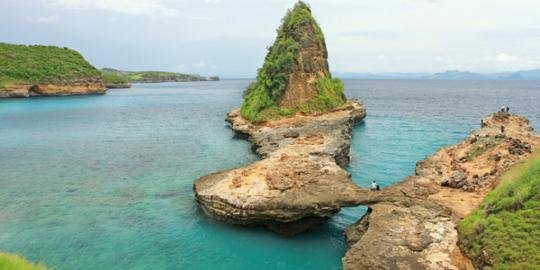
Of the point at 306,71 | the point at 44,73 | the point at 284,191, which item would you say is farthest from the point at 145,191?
the point at 44,73

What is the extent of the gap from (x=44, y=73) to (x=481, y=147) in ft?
404

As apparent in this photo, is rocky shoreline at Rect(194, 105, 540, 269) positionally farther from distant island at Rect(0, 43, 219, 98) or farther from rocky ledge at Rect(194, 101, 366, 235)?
distant island at Rect(0, 43, 219, 98)

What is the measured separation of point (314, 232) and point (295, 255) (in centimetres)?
322

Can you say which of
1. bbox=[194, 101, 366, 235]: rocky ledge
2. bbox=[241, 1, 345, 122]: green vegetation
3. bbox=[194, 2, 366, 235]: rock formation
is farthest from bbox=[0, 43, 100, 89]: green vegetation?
bbox=[194, 101, 366, 235]: rocky ledge

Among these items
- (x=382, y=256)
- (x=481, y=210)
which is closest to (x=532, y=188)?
(x=481, y=210)

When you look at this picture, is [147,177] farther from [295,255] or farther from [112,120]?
[112,120]

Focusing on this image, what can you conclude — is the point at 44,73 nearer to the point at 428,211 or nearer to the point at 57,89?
the point at 57,89

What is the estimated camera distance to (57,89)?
125125 mm

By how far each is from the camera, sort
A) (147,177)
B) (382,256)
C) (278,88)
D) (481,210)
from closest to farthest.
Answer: (382,256), (481,210), (147,177), (278,88)

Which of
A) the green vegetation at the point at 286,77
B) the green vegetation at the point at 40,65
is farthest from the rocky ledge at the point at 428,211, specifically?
the green vegetation at the point at 40,65

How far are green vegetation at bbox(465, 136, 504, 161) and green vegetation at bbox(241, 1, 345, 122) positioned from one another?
2569cm

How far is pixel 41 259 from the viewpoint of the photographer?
22.5 meters

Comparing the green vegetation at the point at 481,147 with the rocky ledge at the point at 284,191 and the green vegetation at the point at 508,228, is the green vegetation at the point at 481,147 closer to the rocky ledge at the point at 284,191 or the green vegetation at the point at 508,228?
the rocky ledge at the point at 284,191

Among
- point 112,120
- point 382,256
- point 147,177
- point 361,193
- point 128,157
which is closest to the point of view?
point 382,256
